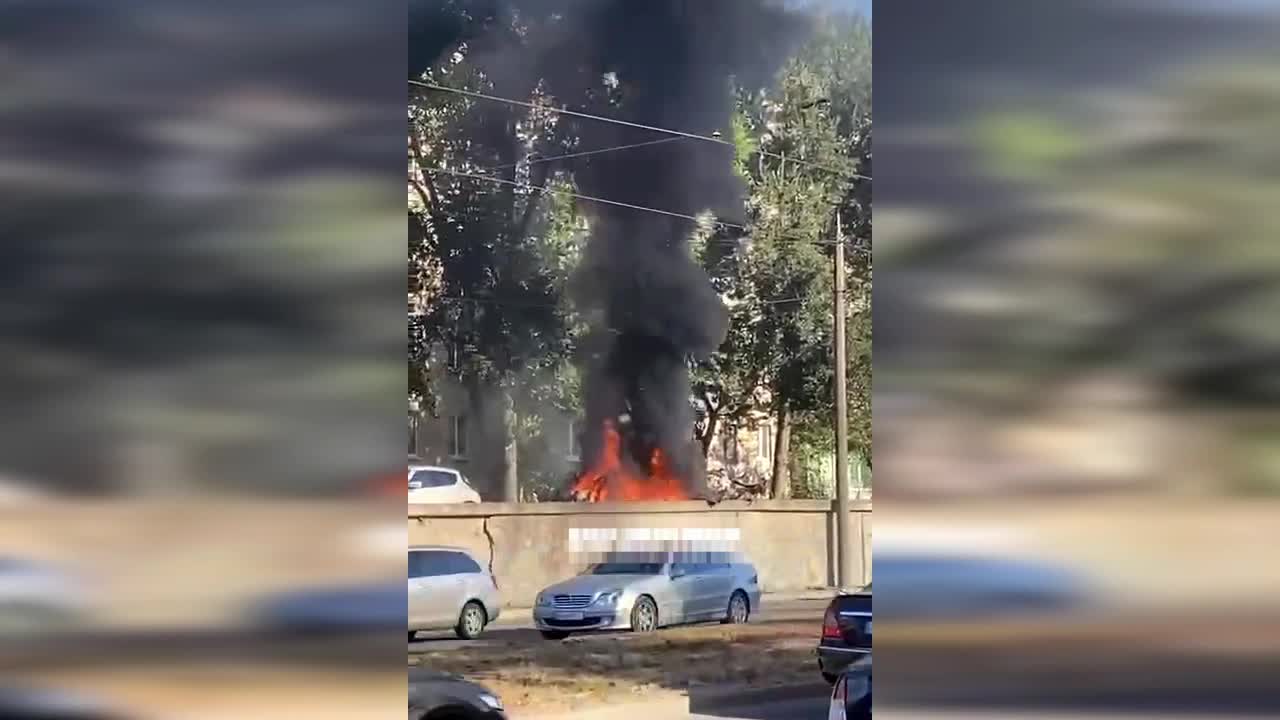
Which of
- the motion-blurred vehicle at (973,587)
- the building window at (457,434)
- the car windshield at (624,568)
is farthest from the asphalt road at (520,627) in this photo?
the motion-blurred vehicle at (973,587)

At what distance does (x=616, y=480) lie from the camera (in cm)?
503

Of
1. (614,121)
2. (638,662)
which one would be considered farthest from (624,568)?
(614,121)

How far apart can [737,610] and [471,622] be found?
1071 millimetres

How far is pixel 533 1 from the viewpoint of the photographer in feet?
15.9

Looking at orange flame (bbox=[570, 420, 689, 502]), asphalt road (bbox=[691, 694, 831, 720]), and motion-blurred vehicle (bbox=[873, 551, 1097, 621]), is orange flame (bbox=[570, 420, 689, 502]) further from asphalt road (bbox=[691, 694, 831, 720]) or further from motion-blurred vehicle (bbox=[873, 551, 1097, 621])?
motion-blurred vehicle (bbox=[873, 551, 1097, 621])

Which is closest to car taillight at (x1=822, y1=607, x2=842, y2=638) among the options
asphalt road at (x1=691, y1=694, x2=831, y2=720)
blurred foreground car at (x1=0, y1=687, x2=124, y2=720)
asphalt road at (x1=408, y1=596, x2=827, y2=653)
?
asphalt road at (x1=408, y1=596, x2=827, y2=653)

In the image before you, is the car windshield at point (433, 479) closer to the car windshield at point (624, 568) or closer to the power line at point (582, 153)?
the car windshield at point (624, 568)

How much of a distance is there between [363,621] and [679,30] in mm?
3216

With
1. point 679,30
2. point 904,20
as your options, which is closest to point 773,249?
point 679,30

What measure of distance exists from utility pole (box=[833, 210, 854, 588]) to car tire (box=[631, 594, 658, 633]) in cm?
88

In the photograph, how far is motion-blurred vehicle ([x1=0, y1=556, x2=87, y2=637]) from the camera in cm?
253

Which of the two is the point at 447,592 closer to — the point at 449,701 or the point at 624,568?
the point at 624,568

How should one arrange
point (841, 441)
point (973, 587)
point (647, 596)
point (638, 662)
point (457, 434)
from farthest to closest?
point (841, 441)
point (638, 662)
point (647, 596)
point (457, 434)
point (973, 587)

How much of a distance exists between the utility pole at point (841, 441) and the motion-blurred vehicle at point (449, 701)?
6.58 feet
